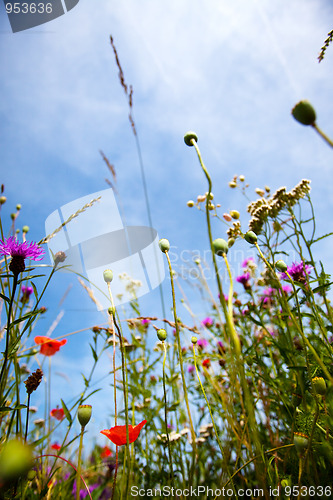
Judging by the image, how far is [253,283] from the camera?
1648 millimetres

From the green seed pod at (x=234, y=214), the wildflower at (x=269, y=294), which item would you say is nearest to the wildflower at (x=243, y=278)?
the wildflower at (x=269, y=294)

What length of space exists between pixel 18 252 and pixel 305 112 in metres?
0.71

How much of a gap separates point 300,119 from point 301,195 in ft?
2.95

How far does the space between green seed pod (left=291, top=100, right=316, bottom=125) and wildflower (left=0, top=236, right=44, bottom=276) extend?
679mm

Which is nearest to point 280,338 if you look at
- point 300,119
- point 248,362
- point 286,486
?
point 248,362

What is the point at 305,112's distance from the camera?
0.40 m

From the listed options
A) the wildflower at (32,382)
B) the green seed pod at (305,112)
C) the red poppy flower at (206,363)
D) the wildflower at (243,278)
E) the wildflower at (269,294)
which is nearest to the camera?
the green seed pod at (305,112)

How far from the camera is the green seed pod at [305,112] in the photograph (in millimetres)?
397

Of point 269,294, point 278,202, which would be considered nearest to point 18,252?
point 278,202

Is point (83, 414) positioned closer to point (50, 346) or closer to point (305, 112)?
point (305, 112)

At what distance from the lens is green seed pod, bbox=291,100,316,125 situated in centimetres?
40

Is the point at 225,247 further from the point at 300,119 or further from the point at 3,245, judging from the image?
the point at 3,245

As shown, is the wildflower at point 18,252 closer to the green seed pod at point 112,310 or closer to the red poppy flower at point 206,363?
the green seed pod at point 112,310

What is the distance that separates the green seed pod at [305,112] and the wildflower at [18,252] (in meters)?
0.68
